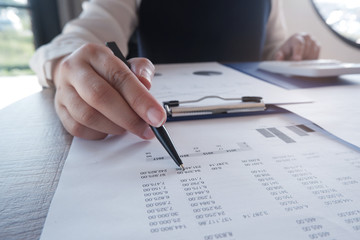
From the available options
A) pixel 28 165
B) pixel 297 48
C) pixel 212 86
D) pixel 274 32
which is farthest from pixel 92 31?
pixel 274 32

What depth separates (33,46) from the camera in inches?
54.6

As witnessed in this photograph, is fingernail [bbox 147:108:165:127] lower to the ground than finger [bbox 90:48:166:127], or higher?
lower

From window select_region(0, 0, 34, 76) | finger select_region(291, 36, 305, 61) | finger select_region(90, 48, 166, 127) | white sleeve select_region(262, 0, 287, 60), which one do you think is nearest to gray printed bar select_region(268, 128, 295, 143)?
finger select_region(90, 48, 166, 127)

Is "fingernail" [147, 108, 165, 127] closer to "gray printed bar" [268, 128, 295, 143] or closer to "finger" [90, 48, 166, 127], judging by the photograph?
"finger" [90, 48, 166, 127]

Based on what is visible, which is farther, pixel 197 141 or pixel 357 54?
pixel 357 54

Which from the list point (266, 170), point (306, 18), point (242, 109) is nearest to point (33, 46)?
point (242, 109)

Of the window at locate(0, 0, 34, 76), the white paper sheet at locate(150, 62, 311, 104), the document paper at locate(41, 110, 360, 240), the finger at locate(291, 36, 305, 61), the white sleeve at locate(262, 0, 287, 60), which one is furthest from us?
the window at locate(0, 0, 34, 76)

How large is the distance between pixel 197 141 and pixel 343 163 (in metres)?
0.13

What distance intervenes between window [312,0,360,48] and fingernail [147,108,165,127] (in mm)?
1971

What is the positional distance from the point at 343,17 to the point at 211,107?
6.55ft

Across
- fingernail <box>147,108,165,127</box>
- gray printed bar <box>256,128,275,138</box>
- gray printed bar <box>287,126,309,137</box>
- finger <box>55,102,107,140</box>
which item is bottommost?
finger <box>55,102,107,140</box>

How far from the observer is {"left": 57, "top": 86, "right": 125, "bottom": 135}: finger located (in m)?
0.26

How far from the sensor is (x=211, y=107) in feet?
1.07

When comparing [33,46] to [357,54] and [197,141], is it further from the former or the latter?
[357,54]
